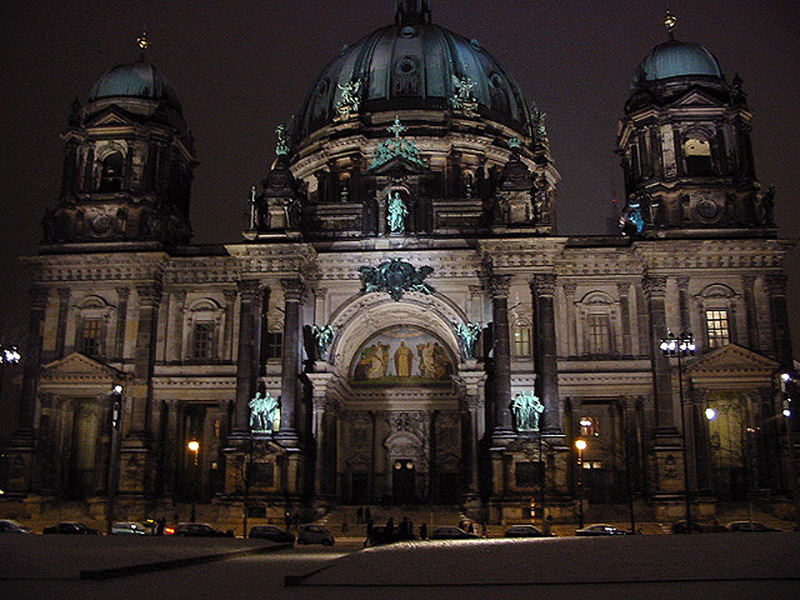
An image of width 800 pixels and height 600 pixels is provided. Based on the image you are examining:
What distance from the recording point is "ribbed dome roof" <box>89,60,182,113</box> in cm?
5203

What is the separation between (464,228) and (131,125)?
19778 millimetres

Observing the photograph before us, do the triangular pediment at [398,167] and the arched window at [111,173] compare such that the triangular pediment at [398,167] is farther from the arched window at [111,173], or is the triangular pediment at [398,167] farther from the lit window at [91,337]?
the lit window at [91,337]

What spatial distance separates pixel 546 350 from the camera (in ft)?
144

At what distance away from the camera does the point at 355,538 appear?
4050 centimetres

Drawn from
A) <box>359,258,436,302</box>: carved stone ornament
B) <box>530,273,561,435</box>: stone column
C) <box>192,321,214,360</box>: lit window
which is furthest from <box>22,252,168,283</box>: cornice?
<box>530,273,561,435</box>: stone column

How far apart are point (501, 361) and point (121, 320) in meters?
20.5

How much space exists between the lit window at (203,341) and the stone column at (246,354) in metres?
3.10

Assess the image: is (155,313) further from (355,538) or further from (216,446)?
(355,538)

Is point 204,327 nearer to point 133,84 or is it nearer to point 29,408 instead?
point 29,408

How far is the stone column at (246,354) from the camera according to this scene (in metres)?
44.2

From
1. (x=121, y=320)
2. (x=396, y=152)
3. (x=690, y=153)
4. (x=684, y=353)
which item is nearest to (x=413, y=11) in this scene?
(x=396, y=152)

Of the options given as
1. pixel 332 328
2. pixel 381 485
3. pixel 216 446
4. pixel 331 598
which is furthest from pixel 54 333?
pixel 331 598

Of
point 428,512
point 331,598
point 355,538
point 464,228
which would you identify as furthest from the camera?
point 464,228

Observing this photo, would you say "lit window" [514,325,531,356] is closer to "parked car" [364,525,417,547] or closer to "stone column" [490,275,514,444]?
"stone column" [490,275,514,444]
